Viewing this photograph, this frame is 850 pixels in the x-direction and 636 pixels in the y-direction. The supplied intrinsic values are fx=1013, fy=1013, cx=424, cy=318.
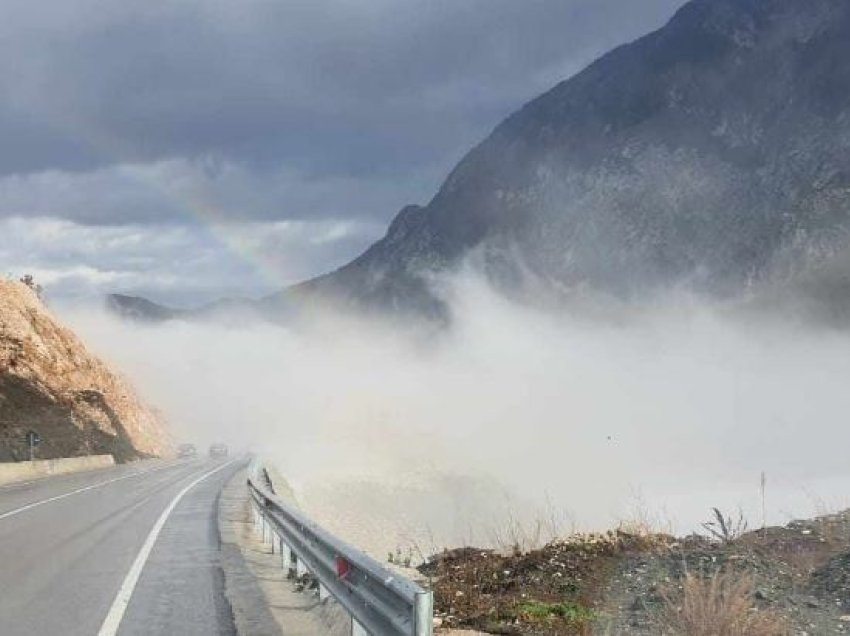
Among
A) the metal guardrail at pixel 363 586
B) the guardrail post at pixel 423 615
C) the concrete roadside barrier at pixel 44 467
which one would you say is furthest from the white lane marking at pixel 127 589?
the concrete roadside barrier at pixel 44 467

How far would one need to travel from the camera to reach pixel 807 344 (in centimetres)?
15912

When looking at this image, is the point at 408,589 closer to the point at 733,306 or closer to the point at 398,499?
the point at 398,499

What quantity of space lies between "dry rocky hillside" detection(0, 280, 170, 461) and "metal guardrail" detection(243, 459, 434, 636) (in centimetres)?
5013

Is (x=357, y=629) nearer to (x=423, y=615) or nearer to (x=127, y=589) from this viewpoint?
(x=423, y=615)

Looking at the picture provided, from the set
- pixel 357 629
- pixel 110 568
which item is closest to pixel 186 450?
pixel 110 568

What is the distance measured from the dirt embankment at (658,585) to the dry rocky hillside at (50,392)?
1944 inches

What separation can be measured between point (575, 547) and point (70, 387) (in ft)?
211

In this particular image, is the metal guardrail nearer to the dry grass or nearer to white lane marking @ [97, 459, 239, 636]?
white lane marking @ [97, 459, 239, 636]

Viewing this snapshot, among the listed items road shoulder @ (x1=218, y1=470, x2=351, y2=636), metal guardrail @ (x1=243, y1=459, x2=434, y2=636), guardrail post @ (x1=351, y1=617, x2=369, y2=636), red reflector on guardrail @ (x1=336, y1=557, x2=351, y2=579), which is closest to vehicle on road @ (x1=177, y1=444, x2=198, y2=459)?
road shoulder @ (x1=218, y1=470, x2=351, y2=636)

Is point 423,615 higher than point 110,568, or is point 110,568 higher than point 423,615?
point 423,615

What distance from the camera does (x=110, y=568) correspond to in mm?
13266

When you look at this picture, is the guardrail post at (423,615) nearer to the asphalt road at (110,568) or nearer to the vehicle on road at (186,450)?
the asphalt road at (110,568)

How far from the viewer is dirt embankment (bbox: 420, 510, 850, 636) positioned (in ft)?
28.0

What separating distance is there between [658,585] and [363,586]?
4.48 meters
